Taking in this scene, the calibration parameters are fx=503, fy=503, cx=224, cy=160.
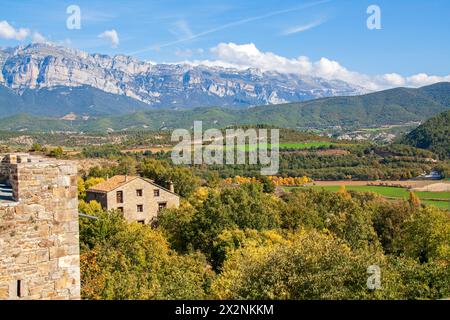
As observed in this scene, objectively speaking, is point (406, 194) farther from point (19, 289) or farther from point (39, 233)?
point (19, 289)

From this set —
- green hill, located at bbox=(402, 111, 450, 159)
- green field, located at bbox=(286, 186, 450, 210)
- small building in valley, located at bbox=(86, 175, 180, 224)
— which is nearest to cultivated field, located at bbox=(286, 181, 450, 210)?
green field, located at bbox=(286, 186, 450, 210)

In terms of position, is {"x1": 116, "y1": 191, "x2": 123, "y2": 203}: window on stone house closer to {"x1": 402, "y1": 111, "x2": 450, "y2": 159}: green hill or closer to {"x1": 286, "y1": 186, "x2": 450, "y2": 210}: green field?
{"x1": 286, "y1": 186, "x2": 450, "y2": 210}: green field

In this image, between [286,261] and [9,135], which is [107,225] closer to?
[286,261]

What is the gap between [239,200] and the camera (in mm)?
41344

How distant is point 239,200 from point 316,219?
26.4ft

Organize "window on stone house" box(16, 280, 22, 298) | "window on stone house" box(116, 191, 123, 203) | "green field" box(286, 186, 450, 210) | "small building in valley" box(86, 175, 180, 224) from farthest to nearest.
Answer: "green field" box(286, 186, 450, 210) → "window on stone house" box(116, 191, 123, 203) → "small building in valley" box(86, 175, 180, 224) → "window on stone house" box(16, 280, 22, 298)

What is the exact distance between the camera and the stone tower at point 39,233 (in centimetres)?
948

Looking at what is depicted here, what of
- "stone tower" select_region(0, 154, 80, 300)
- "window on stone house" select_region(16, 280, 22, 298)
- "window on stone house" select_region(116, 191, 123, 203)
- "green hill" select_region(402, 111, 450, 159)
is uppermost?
"green hill" select_region(402, 111, 450, 159)

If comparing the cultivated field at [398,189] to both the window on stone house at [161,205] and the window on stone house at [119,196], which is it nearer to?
the window on stone house at [161,205]

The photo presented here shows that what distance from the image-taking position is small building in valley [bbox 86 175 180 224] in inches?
1982

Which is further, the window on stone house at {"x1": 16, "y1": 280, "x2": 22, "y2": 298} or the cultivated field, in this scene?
the cultivated field

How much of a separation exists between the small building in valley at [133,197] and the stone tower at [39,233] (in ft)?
132

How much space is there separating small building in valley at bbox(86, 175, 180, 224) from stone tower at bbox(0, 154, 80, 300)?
40.2m
